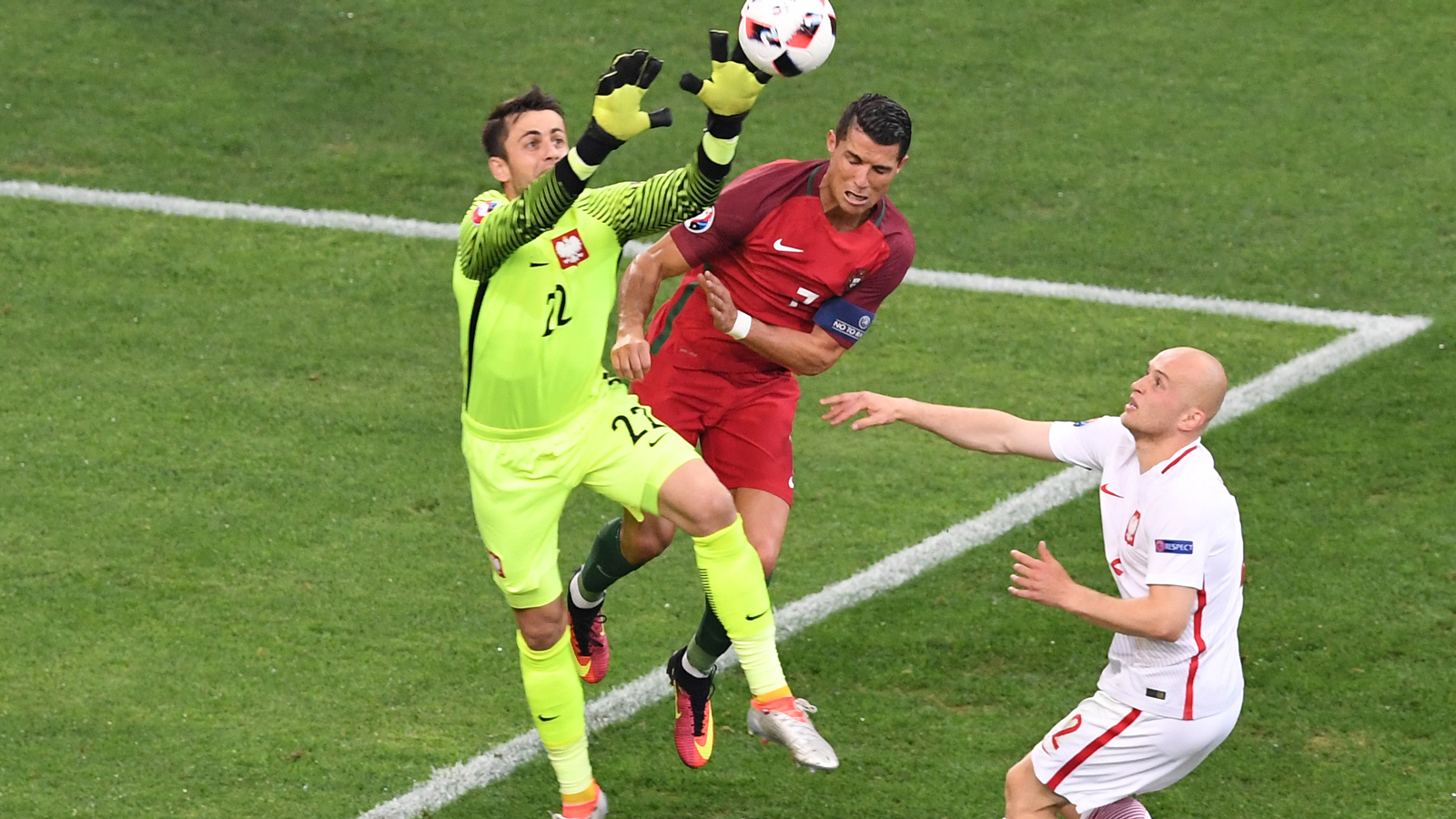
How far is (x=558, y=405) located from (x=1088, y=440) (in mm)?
1857

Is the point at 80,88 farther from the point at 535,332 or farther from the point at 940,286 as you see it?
the point at 535,332

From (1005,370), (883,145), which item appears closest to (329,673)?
(883,145)

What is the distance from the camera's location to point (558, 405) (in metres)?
6.35

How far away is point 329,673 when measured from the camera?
26.0 ft

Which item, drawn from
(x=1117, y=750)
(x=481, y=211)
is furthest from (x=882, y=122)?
(x=1117, y=750)

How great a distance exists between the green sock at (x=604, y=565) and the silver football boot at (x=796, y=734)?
3.90ft

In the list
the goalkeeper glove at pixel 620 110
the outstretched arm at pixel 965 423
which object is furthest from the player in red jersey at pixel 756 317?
the goalkeeper glove at pixel 620 110

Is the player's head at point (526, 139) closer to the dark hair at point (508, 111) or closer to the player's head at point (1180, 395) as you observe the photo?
the dark hair at point (508, 111)

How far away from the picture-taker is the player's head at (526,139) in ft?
20.6

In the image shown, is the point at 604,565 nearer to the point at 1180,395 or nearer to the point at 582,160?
the point at 582,160

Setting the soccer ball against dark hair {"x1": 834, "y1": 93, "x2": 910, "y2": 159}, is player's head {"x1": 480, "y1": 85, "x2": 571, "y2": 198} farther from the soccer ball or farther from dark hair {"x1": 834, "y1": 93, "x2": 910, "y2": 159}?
dark hair {"x1": 834, "y1": 93, "x2": 910, "y2": 159}

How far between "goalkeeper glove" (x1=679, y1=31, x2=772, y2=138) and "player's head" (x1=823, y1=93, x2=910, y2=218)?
2.65ft

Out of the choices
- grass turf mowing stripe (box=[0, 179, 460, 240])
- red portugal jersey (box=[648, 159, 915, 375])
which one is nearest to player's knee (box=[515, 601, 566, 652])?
red portugal jersey (box=[648, 159, 915, 375])

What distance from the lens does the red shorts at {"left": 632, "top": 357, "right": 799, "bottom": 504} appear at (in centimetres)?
A: 713
